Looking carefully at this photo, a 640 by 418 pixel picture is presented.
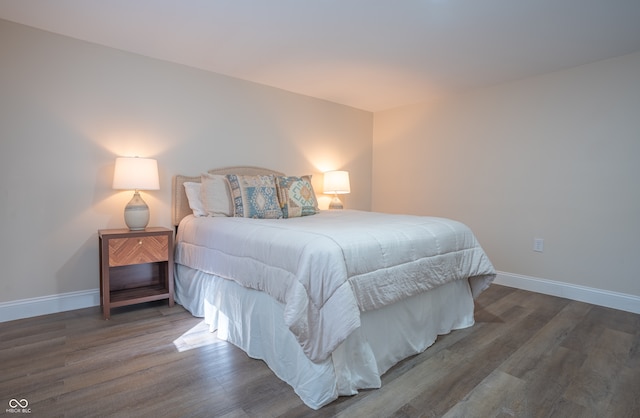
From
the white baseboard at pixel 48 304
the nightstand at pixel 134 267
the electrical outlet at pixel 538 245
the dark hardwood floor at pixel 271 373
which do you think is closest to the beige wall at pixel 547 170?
the electrical outlet at pixel 538 245

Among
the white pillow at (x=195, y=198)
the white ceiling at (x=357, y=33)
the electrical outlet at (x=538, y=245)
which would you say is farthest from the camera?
the electrical outlet at (x=538, y=245)

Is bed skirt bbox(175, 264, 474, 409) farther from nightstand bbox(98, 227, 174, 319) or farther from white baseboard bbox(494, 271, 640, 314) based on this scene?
white baseboard bbox(494, 271, 640, 314)

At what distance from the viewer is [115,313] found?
102 inches

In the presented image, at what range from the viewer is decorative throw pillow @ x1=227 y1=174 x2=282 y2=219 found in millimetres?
2824

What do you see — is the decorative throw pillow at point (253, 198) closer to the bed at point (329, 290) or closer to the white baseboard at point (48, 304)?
the bed at point (329, 290)

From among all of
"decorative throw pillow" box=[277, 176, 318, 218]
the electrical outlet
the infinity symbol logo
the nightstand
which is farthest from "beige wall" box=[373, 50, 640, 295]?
the infinity symbol logo

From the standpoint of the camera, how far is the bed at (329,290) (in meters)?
1.52

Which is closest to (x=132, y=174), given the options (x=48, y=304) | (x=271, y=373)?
(x=48, y=304)

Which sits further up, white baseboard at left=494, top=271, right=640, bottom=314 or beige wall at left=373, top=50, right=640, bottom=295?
beige wall at left=373, top=50, right=640, bottom=295

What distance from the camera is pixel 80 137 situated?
262 centimetres

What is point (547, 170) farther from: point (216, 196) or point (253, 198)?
point (216, 196)

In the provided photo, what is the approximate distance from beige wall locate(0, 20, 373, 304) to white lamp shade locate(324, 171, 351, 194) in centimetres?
111

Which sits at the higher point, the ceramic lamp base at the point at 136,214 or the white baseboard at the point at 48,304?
the ceramic lamp base at the point at 136,214

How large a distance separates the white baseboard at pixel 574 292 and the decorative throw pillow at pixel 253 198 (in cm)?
251
